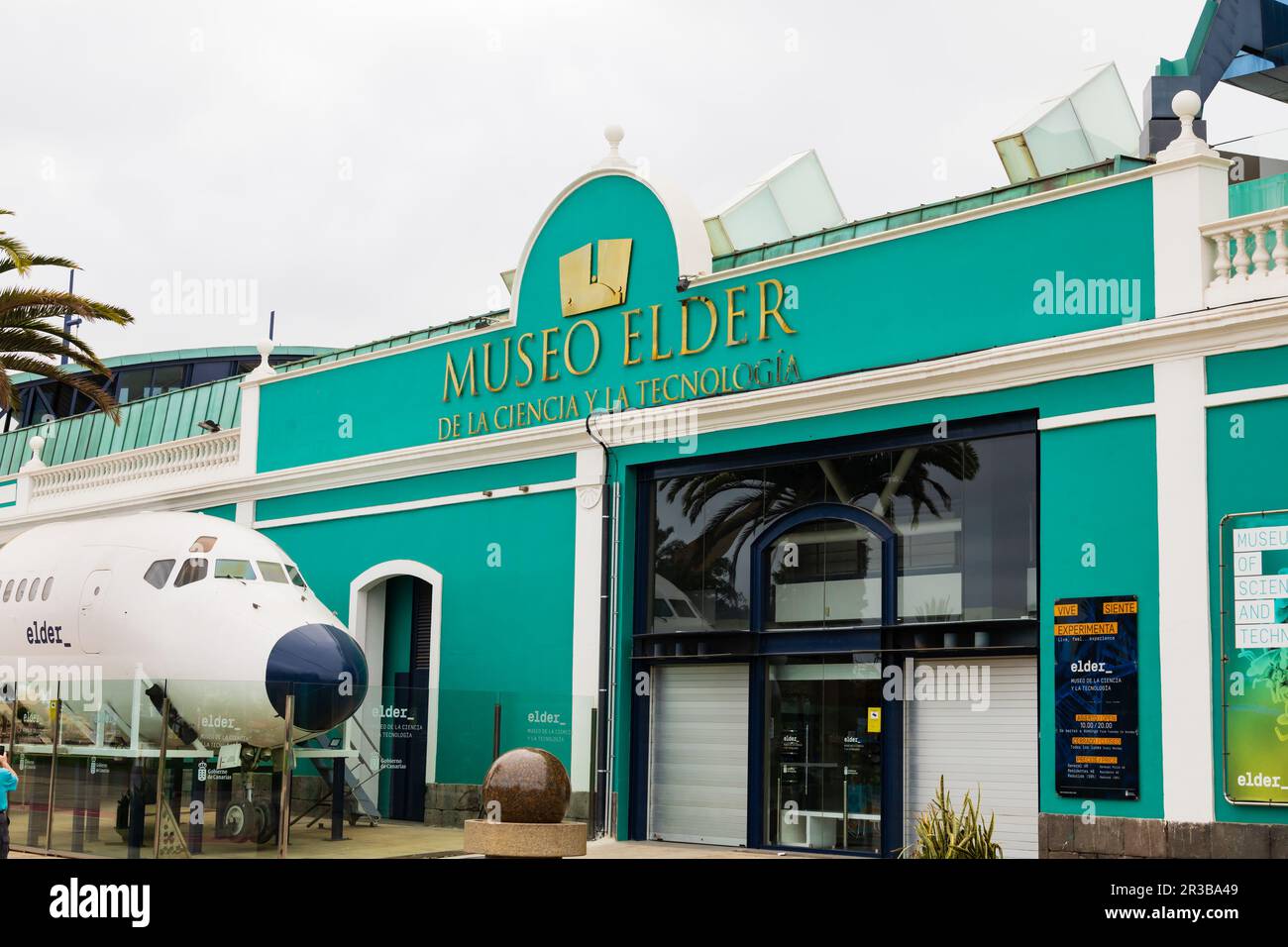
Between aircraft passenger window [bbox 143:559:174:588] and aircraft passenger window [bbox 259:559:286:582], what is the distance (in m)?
1.23

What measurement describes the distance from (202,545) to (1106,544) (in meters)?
12.2

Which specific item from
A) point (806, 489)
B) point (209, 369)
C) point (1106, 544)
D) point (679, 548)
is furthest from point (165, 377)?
point (1106, 544)

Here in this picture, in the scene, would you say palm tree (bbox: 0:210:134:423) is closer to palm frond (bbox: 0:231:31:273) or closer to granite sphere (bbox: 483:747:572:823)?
palm frond (bbox: 0:231:31:273)

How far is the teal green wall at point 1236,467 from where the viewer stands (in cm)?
1554

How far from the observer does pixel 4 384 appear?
23.7m

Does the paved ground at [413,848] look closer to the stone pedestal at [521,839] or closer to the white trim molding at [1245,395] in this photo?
the stone pedestal at [521,839]

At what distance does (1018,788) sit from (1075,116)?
902cm

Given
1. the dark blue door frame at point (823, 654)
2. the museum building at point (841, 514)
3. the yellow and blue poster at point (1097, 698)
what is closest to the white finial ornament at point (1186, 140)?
the museum building at point (841, 514)

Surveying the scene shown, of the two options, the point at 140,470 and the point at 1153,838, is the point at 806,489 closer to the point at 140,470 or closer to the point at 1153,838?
the point at 1153,838

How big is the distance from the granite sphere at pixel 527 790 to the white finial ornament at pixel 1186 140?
943 centimetres

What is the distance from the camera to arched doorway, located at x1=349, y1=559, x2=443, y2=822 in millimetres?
21328

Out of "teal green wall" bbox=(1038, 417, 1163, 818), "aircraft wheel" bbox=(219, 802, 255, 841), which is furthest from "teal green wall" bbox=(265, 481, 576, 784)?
"teal green wall" bbox=(1038, 417, 1163, 818)
